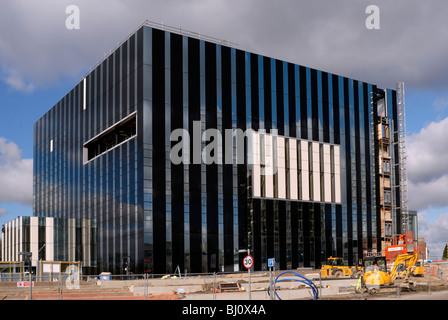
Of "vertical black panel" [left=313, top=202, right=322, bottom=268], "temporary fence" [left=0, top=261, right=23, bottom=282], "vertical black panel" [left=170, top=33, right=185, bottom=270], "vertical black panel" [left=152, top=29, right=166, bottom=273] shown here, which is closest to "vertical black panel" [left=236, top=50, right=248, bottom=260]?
"vertical black panel" [left=170, top=33, right=185, bottom=270]

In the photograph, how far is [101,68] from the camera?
72.2 m

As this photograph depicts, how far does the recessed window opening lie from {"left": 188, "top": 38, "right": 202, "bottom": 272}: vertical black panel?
6.91m

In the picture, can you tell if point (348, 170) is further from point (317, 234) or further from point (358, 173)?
point (317, 234)

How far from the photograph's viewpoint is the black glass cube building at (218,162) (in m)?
61.0

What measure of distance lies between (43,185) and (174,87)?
152ft

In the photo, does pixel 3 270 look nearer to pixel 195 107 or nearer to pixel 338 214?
pixel 195 107

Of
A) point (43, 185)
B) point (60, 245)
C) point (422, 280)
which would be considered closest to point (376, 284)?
point (422, 280)

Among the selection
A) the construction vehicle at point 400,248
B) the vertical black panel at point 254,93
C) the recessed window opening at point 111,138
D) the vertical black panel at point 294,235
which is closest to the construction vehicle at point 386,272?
the construction vehicle at point 400,248

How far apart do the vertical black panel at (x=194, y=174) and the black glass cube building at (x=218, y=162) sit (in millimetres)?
125

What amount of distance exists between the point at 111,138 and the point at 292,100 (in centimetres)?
2453

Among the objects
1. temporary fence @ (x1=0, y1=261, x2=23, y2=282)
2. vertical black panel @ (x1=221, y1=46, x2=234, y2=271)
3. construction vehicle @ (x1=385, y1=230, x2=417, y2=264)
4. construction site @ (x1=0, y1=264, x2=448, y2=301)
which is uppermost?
vertical black panel @ (x1=221, y1=46, x2=234, y2=271)

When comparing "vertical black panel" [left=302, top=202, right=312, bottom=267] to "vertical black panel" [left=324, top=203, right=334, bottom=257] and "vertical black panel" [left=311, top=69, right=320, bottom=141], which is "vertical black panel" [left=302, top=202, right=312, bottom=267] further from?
"vertical black panel" [left=311, top=69, right=320, bottom=141]

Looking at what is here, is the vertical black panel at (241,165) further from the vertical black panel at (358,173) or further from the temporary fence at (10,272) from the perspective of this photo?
the temporary fence at (10,272)

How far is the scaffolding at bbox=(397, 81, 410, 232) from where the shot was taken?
83.4m
